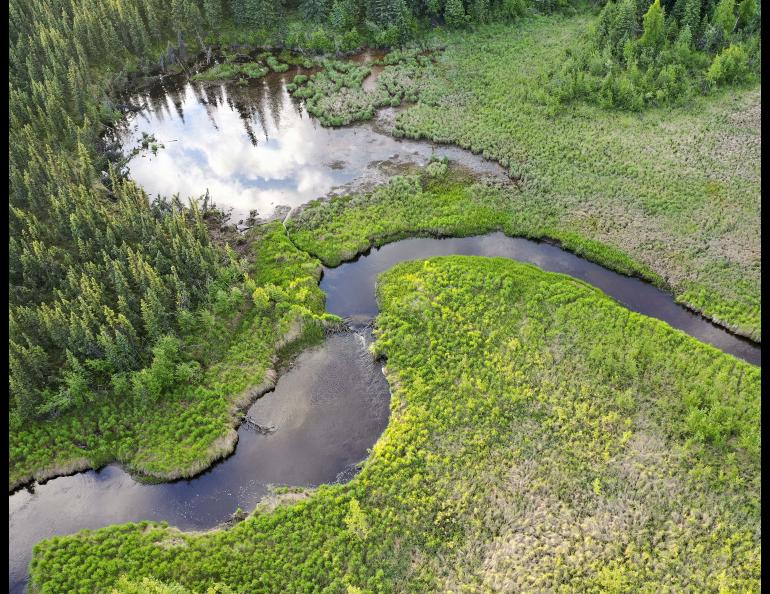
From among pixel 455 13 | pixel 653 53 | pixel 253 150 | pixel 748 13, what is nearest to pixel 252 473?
pixel 253 150

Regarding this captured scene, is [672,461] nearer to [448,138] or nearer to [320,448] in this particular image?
[320,448]

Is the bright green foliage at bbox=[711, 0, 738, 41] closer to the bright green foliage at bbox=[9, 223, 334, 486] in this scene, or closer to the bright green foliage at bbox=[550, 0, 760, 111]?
the bright green foliage at bbox=[550, 0, 760, 111]

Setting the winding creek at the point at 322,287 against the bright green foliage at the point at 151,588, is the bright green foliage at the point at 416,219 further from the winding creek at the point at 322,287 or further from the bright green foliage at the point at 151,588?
the bright green foliage at the point at 151,588

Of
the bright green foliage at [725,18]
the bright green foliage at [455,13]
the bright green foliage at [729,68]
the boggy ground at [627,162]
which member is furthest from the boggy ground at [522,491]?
the bright green foliage at [455,13]

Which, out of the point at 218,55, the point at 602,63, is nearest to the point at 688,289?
the point at 602,63

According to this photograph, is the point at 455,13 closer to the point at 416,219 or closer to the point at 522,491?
the point at 416,219

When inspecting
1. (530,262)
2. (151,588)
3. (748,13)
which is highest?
(748,13)

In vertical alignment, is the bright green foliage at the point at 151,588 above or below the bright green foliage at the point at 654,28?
below
